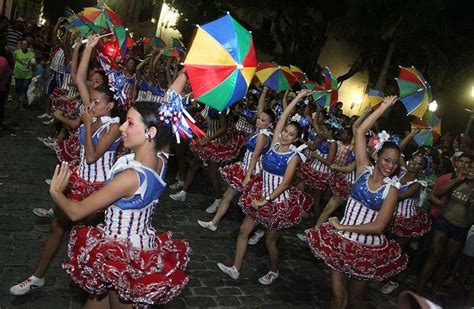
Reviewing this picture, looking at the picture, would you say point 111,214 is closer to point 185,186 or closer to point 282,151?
point 282,151

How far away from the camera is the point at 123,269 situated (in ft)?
10.5

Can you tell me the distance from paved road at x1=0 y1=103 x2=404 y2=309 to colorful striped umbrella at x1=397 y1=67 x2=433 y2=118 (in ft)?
9.65

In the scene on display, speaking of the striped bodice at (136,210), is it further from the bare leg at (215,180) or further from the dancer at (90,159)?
the bare leg at (215,180)

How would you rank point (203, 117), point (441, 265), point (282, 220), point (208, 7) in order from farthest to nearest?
1. point (208, 7)
2. point (203, 117)
3. point (441, 265)
4. point (282, 220)

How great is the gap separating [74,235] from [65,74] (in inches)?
278

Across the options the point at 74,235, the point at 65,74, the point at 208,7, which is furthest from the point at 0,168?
the point at 208,7

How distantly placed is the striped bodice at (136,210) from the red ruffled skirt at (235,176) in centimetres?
346

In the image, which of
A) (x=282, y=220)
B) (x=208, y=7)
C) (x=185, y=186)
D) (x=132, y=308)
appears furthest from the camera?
(x=208, y=7)

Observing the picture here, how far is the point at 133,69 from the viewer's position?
1027 centimetres

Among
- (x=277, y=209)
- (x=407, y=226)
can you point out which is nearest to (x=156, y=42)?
(x=277, y=209)

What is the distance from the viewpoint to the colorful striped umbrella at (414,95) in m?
5.75

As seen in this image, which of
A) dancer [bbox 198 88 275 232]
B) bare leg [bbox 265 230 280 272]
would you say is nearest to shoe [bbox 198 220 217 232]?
dancer [bbox 198 88 275 232]

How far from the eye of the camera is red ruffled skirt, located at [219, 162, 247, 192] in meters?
6.99

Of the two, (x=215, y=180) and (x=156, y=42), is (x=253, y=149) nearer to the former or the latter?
(x=215, y=180)
